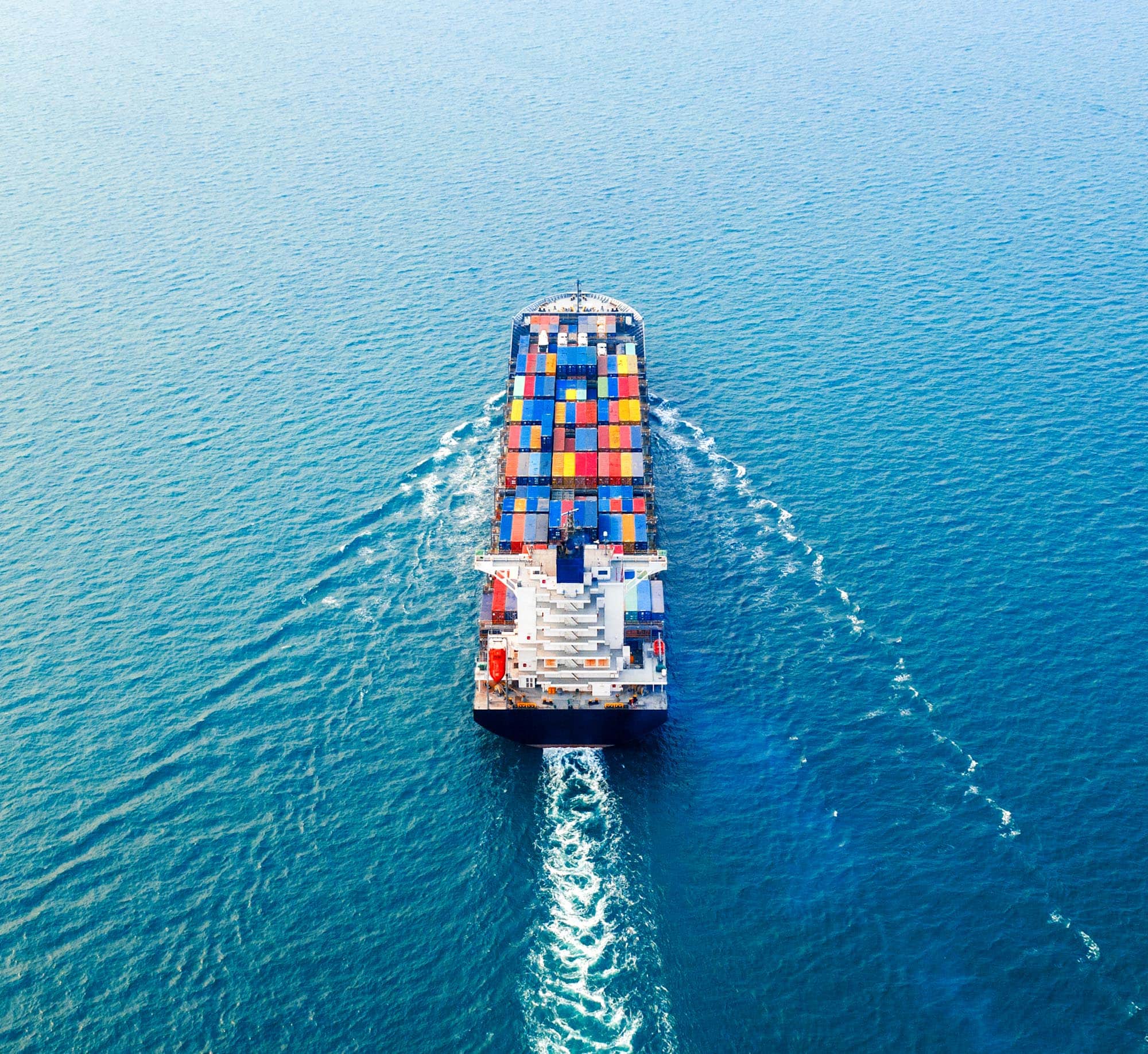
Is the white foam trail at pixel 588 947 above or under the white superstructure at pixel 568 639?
under

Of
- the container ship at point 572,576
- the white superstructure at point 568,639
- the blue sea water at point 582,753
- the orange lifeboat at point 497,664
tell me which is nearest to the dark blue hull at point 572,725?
the container ship at point 572,576

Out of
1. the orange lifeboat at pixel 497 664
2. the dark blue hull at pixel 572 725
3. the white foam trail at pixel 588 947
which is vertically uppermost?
the orange lifeboat at pixel 497 664

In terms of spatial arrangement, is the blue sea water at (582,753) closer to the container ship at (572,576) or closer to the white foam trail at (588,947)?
the white foam trail at (588,947)

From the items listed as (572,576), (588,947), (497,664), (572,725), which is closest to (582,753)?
(572,725)

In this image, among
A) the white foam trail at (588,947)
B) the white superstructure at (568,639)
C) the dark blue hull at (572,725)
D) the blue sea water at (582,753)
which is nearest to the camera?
the white foam trail at (588,947)

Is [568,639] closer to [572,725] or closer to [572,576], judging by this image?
[572,576]

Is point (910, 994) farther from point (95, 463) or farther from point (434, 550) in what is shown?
point (95, 463)

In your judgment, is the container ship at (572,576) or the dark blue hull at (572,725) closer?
the dark blue hull at (572,725)
